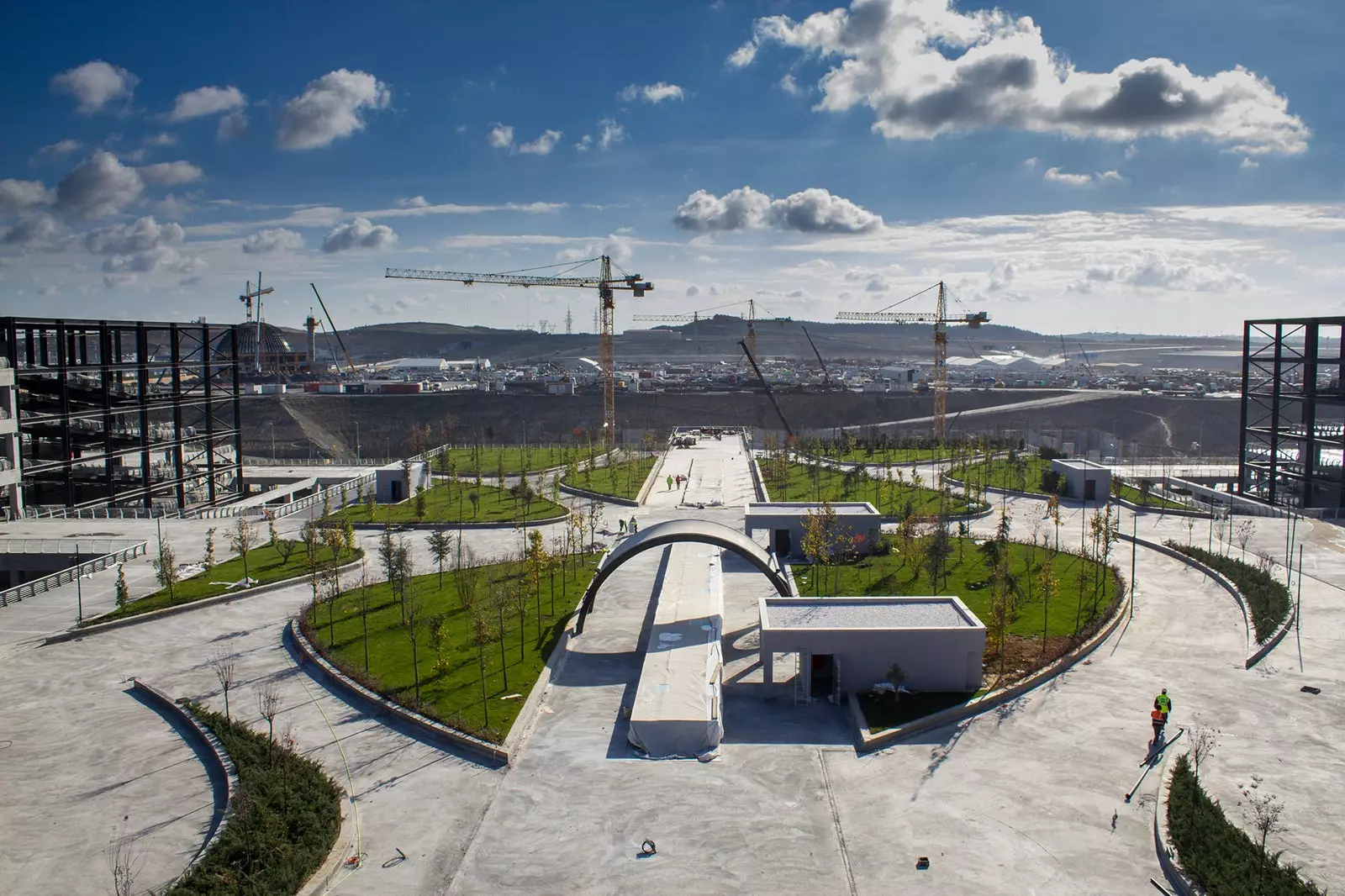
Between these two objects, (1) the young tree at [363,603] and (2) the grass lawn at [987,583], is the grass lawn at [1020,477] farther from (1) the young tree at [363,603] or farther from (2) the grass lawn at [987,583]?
(1) the young tree at [363,603]

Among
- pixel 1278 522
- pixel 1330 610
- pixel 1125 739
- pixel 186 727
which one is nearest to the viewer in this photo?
pixel 1125 739

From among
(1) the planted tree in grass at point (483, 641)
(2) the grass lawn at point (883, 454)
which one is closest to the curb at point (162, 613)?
(1) the planted tree in grass at point (483, 641)

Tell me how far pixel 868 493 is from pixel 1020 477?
9362mm

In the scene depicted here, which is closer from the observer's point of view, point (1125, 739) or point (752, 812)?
point (752, 812)

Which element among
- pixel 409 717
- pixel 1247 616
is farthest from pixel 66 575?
pixel 1247 616

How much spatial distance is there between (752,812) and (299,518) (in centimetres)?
3012

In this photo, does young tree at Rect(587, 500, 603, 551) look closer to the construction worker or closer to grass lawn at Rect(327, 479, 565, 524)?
grass lawn at Rect(327, 479, 565, 524)

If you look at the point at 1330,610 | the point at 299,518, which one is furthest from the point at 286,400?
the point at 1330,610

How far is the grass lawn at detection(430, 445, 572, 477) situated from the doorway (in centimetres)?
3179

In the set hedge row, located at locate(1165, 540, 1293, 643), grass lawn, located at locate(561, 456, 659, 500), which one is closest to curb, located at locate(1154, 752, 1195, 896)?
hedge row, located at locate(1165, 540, 1293, 643)

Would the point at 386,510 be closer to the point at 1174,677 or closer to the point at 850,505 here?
the point at 850,505

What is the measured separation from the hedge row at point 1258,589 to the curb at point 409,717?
17.2 meters

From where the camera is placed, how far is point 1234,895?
11359 millimetres

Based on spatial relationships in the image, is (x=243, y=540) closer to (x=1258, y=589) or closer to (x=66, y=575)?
(x=66, y=575)
